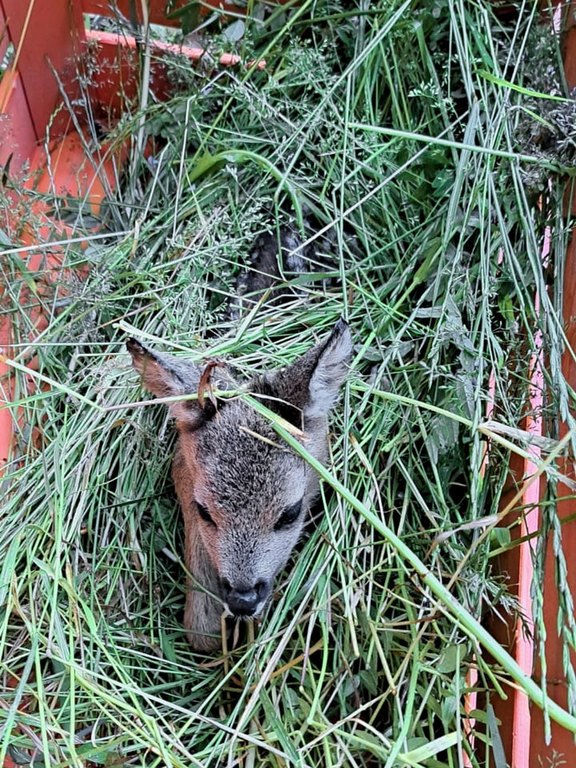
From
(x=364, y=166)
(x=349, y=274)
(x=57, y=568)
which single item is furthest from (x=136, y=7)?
(x=57, y=568)

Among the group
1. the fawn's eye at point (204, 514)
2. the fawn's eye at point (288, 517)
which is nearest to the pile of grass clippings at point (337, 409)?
the fawn's eye at point (288, 517)

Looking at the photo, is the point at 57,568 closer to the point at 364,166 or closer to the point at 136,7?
the point at 364,166

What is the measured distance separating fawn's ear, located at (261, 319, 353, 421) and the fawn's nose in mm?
490

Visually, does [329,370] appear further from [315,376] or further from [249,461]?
[249,461]

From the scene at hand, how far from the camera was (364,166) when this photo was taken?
2715mm

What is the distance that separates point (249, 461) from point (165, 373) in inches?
13.0

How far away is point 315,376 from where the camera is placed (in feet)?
7.06

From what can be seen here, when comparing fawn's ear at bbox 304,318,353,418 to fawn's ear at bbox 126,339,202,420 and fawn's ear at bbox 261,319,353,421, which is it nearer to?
fawn's ear at bbox 261,319,353,421

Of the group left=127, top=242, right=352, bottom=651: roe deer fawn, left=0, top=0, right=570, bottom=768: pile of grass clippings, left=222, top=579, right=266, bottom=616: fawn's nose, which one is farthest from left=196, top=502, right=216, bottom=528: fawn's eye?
left=0, top=0, right=570, bottom=768: pile of grass clippings

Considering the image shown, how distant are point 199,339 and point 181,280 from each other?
0.94 ft

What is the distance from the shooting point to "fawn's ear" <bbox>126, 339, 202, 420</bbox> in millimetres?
2113

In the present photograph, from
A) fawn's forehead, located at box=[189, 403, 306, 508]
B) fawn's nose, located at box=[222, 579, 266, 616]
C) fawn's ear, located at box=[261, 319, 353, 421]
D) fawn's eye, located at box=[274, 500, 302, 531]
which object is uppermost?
fawn's ear, located at box=[261, 319, 353, 421]

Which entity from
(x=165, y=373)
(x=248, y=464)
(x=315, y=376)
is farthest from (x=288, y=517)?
(x=165, y=373)

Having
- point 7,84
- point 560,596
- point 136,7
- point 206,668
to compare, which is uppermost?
point 136,7
